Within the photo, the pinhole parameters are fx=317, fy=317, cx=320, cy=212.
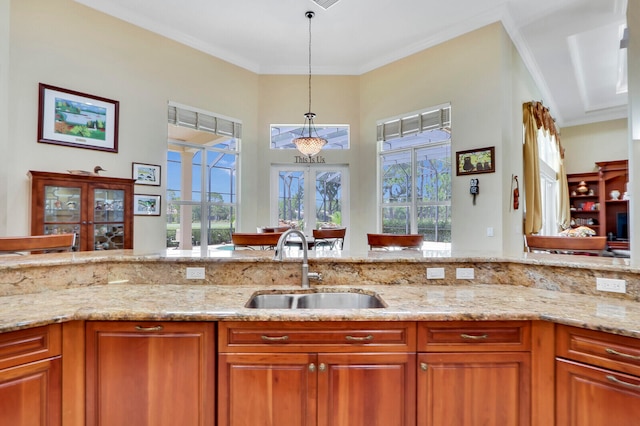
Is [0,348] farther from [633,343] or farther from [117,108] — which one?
[117,108]

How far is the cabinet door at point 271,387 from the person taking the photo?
1.32 m

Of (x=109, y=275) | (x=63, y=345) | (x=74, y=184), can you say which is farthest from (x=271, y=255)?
(x=74, y=184)

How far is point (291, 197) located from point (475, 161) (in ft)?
9.35

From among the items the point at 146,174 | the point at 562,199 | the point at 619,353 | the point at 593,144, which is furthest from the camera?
the point at 593,144

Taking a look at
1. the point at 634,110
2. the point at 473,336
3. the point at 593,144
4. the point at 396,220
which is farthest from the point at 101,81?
the point at 593,144

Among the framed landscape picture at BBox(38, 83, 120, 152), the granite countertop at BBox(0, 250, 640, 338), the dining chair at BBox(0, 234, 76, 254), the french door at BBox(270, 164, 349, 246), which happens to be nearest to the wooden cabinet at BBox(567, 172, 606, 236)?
the french door at BBox(270, 164, 349, 246)

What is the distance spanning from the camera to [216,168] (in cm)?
493

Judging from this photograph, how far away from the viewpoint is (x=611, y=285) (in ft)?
5.05

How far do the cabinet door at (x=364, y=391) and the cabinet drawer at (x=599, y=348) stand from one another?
62cm

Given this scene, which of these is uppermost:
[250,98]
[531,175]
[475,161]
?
[250,98]

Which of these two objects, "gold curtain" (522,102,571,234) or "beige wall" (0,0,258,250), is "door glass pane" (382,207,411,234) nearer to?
"gold curtain" (522,102,571,234)

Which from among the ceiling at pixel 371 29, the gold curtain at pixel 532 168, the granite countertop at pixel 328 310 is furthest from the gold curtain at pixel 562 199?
the granite countertop at pixel 328 310

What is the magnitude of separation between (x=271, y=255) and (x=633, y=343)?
1.70m

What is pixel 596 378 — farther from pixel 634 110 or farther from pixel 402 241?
pixel 634 110
